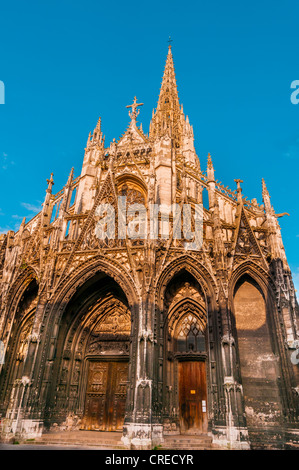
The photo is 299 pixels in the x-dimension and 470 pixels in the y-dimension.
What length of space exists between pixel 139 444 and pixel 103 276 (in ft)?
24.5

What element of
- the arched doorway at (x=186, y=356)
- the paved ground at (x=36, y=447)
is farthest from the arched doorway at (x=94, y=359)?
the paved ground at (x=36, y=447)

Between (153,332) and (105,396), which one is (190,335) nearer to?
(153,332)

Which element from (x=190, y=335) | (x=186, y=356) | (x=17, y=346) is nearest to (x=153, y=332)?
(x=186, y=356)

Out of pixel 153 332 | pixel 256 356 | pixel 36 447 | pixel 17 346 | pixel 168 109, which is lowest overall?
pixel 36 447

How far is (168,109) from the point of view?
27766mm

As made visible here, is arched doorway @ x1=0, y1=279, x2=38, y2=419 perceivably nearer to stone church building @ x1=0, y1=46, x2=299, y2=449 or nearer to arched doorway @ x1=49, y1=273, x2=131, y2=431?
stone church building @ x1=0, y1=46, x2=299, y2=449

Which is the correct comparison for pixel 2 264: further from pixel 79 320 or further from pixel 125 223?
pixel 125 223

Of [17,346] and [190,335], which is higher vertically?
[190,335]

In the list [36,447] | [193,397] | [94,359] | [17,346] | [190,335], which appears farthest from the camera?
[17,346]

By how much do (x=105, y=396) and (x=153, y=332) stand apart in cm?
491

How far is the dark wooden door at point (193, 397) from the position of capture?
1426 cm

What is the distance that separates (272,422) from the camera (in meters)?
13.2

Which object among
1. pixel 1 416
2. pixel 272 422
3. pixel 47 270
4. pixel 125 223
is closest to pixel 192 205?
pixel 125 223

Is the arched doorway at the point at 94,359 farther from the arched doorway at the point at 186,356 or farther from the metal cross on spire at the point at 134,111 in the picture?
the metal cross on spire at the point at 134,111
